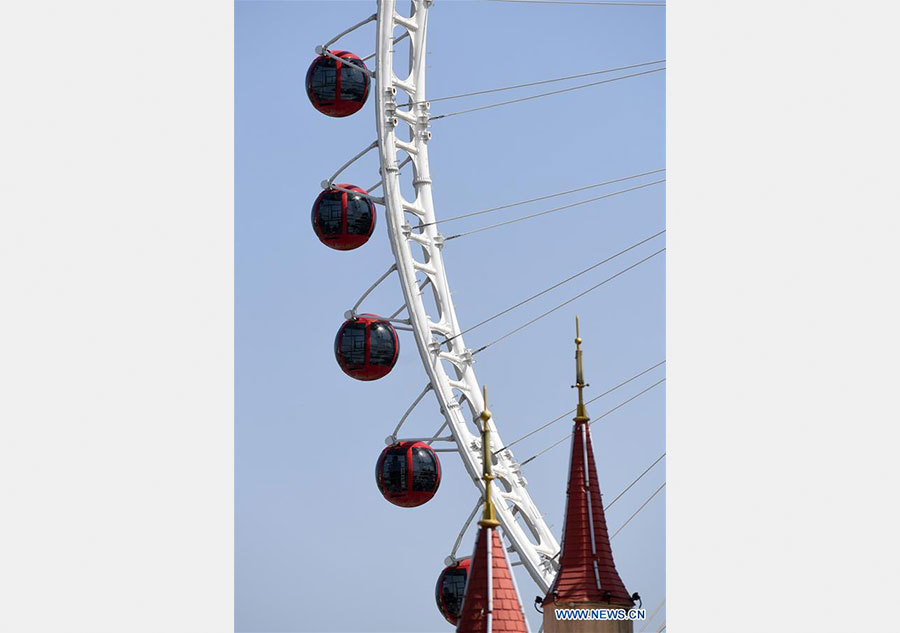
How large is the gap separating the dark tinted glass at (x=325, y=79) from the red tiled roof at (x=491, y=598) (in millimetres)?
6876

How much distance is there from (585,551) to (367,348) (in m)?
3.69

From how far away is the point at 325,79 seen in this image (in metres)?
20.3

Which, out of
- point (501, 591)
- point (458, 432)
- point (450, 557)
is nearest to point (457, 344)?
point (458, 432)

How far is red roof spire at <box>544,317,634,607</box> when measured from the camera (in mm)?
16656

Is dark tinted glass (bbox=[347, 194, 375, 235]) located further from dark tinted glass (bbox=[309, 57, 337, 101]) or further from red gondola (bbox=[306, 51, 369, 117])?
dark tinted glass (bbox=[309, 57, 337, 101])

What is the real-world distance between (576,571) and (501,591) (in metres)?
2.16

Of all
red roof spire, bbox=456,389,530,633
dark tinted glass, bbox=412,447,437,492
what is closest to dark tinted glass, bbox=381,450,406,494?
dark tinted glass, bbox=412,447,437,492

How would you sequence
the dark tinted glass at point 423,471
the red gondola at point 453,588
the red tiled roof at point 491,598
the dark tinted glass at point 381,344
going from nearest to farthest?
the red tiled roof at point 491,598
the dark tinted glass at point 423,471
the red gondola at point 453,588
the dark tinted glass at point 381,344

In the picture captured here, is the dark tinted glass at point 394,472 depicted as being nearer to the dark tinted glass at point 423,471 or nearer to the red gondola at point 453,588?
the dark tinted glass at point 423,471

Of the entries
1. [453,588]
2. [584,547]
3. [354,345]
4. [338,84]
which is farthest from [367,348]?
[584,547]

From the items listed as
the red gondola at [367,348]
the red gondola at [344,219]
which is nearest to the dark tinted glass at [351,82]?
the red gondola at [344,219]

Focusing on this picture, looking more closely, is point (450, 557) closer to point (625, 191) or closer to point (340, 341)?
point (340, 341)

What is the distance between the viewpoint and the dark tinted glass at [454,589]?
19.2 meters

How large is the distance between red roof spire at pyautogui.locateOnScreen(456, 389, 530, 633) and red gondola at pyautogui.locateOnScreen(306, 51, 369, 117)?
258 inches
